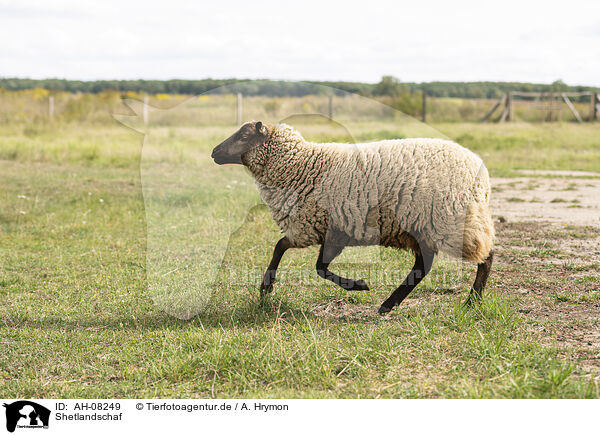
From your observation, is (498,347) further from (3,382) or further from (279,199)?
(3,382)

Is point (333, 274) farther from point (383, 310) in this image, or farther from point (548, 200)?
point (548, 200)

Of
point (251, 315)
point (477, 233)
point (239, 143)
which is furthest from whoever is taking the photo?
point (239, 143)

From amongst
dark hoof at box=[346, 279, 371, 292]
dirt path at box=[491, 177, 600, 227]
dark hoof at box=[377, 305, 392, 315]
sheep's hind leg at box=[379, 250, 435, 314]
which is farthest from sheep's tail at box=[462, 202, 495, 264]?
dirt path at box=[491, 177, 600, 227]

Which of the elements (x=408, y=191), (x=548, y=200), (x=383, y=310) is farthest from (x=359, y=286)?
(x=548, y=200)

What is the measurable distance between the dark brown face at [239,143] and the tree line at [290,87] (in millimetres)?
308

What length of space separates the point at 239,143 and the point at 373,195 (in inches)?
50.3

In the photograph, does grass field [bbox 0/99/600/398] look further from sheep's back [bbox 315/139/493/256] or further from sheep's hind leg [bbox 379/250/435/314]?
sheep's back [bbox 315/139/493/256]

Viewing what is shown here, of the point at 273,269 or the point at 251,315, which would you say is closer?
the point at 251,315

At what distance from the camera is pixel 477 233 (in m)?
5.10

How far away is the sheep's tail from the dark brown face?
1.95m

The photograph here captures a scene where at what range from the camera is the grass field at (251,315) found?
3.93 m

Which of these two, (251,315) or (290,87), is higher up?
(290,87)

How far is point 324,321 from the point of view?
5.14 meters
